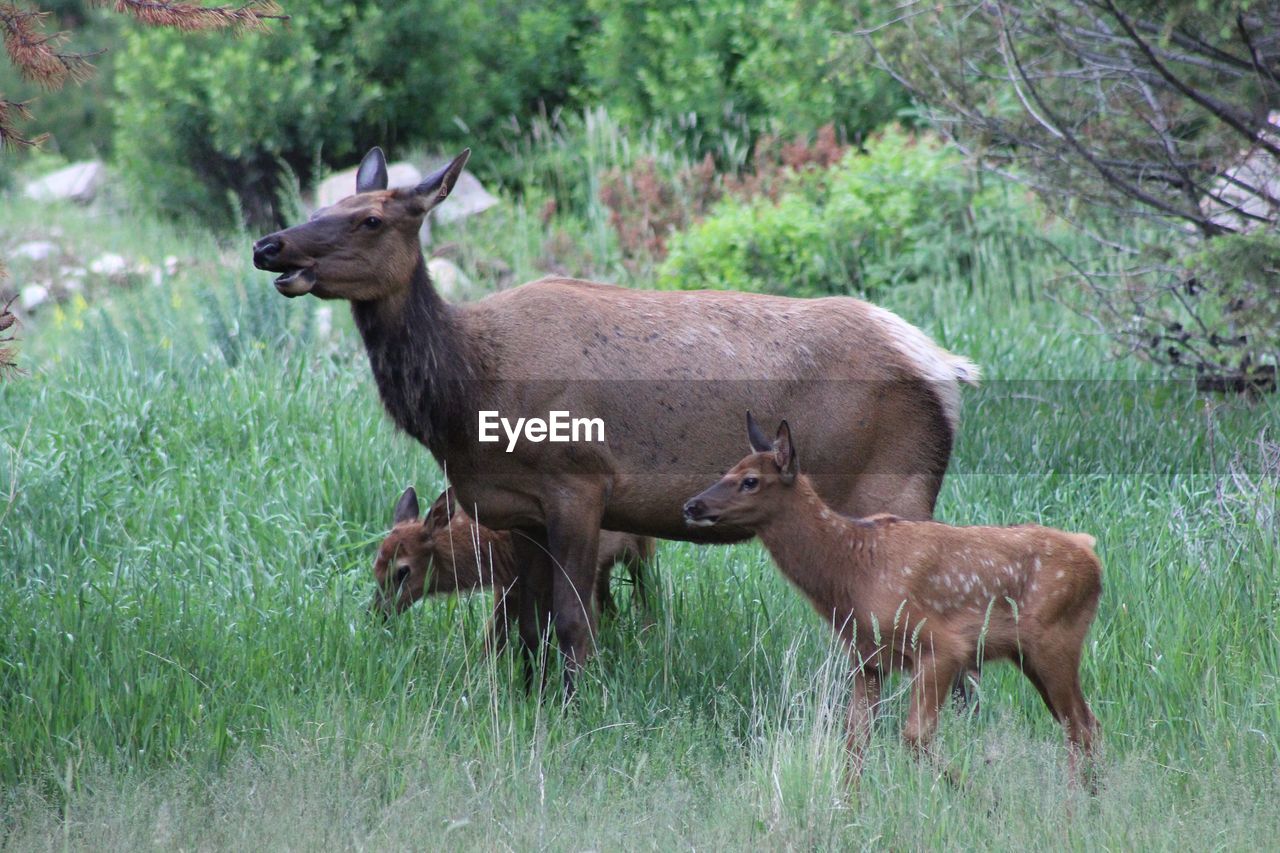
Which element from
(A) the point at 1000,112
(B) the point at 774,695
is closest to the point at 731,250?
(A) the point at 1000,112

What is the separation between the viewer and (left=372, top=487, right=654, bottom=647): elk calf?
753cm

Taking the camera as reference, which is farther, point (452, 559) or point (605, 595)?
point (452, 559)

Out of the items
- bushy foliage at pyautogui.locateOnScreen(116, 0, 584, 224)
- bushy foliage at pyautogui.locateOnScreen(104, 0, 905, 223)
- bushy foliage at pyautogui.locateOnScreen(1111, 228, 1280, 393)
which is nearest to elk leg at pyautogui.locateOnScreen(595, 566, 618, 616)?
bushy foliage at pyautogui.locateOnScreen(1111, 228, 1280, 393)

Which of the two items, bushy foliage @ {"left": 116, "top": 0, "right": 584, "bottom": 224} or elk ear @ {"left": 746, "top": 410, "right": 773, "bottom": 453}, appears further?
bushy foliage @ {"left": 116, "top": 0, "right": 584, "bottom": 224}

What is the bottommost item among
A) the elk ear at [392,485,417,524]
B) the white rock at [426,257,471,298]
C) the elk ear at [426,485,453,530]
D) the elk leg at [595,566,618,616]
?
the white rock at [426,257,471,298]

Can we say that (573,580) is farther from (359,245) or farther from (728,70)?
(728,70)

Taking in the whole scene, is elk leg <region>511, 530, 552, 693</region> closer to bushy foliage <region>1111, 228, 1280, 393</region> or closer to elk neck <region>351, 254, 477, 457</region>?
elk neck <region>351, 254, 477, 457</region>

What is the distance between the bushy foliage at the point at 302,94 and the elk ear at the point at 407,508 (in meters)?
8.35

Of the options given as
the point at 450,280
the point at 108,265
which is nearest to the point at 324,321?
the point at 450,280

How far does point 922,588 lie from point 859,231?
7.22m

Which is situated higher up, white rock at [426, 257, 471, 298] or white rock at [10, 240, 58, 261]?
white rock at [426, 257, 471, 298]

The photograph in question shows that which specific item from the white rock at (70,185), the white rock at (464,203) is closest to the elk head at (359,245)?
the white rock at (464,203)

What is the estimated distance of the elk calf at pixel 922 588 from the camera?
594 cm

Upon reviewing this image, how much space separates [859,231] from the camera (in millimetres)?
12914
